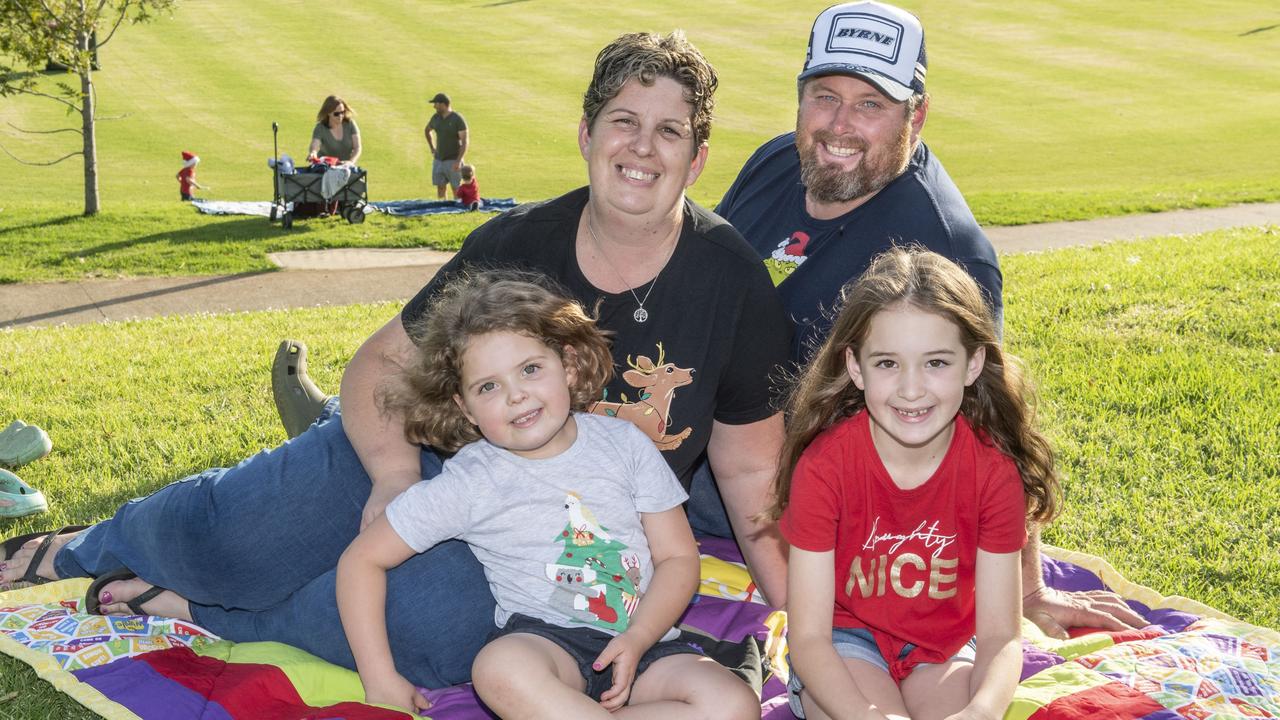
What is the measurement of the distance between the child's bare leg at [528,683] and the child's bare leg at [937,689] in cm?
77

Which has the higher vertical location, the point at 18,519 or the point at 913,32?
the point at 913,32

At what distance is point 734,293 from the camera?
3355mm

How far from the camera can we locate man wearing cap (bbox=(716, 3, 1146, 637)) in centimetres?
358

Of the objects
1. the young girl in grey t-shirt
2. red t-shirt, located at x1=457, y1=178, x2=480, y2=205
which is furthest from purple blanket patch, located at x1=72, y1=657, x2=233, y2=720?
red t-shirt, located at x1=457, y1=178, x2=480, y2=205

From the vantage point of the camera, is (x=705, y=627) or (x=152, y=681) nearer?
(x=152, y=681)

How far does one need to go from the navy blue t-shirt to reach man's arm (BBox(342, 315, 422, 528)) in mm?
1171

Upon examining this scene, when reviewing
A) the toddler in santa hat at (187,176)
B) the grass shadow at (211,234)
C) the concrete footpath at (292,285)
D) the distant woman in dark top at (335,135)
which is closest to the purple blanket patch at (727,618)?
the concrete footpath at (292,285)

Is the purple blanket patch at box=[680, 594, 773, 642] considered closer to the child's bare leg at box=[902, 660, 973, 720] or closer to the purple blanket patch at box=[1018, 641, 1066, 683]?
the child's bare leg at box=[902, 660, 973, 720]

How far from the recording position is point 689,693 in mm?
2846

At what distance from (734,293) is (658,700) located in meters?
1.11

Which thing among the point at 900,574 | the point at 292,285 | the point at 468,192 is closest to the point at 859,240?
the point at 900,574

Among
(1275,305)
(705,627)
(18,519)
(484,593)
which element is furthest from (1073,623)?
(1275,305)

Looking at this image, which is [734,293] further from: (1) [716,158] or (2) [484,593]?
(1) [716,158]

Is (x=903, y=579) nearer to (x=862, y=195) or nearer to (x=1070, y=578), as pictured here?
(x=1070, y=578)
